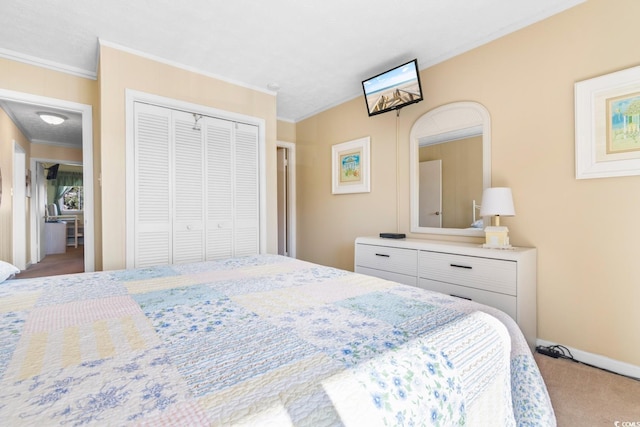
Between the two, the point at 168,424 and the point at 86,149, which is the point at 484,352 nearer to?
the point at 168,424

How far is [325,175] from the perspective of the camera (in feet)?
14.0

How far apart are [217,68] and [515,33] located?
2.79m

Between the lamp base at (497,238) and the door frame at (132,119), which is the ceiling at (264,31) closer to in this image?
the door frame at (132,119)

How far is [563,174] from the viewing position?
2.14m

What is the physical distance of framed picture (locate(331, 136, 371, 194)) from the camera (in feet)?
12.0

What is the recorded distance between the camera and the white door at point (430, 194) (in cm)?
292

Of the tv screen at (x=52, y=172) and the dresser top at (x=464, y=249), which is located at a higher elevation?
the tv screen at (x=52, y=172)

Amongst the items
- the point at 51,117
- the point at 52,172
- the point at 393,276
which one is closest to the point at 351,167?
the point at 393,276

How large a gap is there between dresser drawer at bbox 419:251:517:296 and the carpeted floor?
5.48m

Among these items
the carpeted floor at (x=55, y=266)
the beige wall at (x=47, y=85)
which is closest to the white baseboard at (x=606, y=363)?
the beige wall at (x=47, y=85)

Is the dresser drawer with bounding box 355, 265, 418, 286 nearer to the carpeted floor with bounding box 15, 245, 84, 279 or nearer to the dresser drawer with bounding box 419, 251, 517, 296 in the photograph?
the dresser drawer with bounding box 419, 251, 517, 296

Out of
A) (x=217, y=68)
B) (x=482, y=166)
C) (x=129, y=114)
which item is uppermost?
(x=217, y=68)

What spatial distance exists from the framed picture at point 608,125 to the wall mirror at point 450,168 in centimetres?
62

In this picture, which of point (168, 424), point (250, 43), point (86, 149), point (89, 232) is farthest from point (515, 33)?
point (89, 232)
